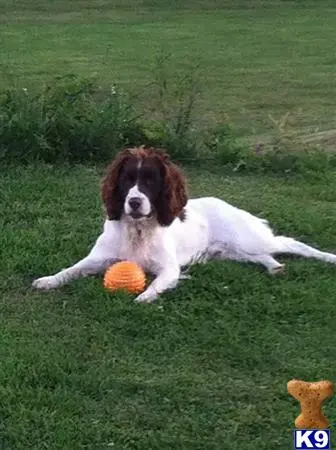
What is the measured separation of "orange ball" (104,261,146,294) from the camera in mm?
6578

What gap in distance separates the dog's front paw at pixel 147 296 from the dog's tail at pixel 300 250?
51.0 inches

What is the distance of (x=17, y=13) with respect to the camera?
33.1m

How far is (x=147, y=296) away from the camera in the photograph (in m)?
6.46

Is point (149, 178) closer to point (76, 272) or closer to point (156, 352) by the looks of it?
point (76, 272)

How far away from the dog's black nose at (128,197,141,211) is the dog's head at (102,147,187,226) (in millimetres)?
39

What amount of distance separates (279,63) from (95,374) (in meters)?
17.1

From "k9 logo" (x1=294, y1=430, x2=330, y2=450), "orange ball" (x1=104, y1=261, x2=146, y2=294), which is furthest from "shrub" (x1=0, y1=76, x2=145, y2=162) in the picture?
"k9 logo" (x1=294, y1=430, x2=330, y2=450)

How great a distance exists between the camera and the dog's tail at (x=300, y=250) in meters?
7.47

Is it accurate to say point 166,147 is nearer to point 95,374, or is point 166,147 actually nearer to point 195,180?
point 195,180

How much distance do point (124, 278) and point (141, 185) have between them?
61cm

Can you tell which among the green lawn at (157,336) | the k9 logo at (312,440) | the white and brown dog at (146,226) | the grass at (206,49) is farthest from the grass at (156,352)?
the grass at (206,49)

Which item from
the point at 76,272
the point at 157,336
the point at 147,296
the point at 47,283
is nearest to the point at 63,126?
the point at 76,272

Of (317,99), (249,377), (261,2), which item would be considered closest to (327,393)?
(249,377)

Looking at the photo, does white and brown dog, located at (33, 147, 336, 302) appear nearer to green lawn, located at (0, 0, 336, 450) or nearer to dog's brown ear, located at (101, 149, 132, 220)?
dog's brown ear, located at (101, 149, 132, 220)
